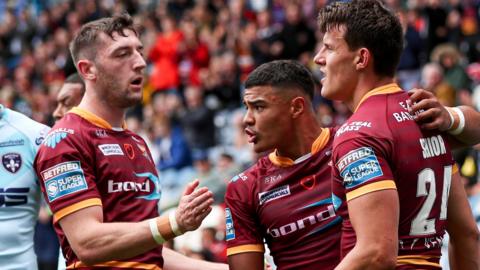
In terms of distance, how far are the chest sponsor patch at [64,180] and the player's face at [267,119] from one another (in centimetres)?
109

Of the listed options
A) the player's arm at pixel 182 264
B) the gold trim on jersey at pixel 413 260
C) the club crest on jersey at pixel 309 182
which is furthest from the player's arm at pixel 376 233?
the player's arm at pixel 182 264

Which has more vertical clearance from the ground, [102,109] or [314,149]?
[102,109]

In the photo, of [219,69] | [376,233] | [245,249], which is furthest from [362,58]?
[219,69]

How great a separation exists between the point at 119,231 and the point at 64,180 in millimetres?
425

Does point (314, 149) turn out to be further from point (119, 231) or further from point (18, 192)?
point (18, 192)

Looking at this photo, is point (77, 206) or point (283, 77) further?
point (283, 77)

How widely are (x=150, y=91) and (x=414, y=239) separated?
55.0 ft

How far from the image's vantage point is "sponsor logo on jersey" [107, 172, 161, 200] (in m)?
5.58

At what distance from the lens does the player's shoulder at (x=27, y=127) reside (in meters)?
6.25

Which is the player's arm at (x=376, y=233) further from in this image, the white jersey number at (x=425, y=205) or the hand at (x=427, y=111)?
the hand at (x=427, y=111)

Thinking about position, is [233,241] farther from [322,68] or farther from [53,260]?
[53,260]

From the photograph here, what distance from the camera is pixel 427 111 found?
4867 mm

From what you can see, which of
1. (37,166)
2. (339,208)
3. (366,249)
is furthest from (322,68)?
(37,166)

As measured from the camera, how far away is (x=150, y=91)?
69.7ft
